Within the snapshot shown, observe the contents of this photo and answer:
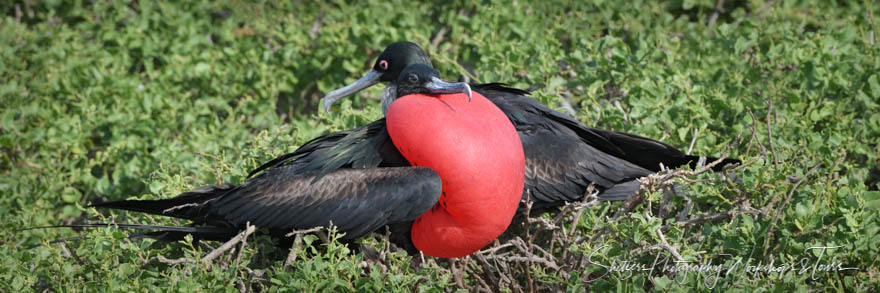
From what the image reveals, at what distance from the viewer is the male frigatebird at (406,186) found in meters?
2.64

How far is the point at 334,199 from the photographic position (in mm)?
2926

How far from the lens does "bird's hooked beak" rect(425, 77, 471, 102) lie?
2.76 metres

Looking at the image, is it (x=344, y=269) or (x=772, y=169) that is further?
(x=772, y=169)

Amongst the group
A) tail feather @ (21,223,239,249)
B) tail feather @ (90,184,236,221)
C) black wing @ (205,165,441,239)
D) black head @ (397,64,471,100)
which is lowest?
tail feather @ (21,223,239,249)

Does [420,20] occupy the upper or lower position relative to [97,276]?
upper

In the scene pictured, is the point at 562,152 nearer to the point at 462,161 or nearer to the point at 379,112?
the point at 462,161

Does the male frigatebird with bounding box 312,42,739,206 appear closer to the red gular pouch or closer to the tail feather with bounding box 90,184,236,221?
the tail feather with bounding box 90,184,236,221

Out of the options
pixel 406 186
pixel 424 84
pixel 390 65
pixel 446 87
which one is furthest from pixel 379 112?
pixel 406 186

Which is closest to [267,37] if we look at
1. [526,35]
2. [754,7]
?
[526,35]

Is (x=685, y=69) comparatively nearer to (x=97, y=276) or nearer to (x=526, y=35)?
(x=526, y=35)

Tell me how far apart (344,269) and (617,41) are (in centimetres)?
193

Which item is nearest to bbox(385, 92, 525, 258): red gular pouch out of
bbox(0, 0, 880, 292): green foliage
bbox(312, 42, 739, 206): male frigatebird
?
bbox(0, 0, 880, 292): green foliage

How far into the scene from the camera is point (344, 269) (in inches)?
102

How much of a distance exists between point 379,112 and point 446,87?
926mm
